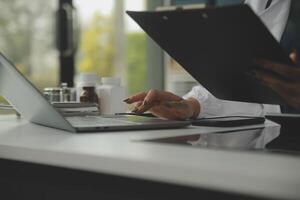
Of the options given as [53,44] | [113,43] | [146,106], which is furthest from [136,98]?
[113,43]

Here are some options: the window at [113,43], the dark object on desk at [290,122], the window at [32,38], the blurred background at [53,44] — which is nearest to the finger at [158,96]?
the dark object on desk at [290,122]

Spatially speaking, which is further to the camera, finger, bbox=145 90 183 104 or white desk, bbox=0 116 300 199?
finger, bbox=145 90 183 104

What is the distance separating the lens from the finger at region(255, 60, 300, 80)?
0.81m

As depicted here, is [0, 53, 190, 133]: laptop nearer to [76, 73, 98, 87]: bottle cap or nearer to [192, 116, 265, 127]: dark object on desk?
[192, 116, 265, 127]: dark object on desk

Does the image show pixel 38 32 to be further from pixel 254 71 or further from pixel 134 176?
pixel 134 176

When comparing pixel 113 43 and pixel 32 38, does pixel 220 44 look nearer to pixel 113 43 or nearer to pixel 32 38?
pixel 32 38

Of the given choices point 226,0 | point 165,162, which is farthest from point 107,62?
point 165,162

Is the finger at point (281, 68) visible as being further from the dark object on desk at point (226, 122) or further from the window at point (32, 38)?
the window at point (32, 38)

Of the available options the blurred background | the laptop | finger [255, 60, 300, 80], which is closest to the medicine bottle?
the laptop

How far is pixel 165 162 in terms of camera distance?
1.79ft

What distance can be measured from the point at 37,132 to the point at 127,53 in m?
3.95

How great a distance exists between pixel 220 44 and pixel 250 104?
0.61 metres

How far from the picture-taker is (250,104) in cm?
143

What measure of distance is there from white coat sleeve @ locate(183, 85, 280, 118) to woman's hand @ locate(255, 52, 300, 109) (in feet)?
1.31
